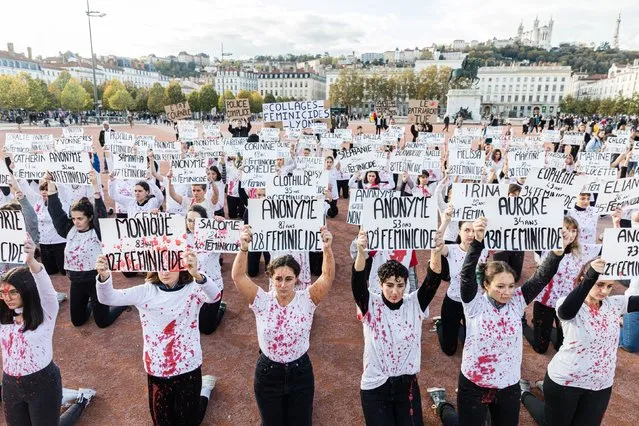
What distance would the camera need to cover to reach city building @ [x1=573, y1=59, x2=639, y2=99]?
108 meters

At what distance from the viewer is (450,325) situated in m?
5.86

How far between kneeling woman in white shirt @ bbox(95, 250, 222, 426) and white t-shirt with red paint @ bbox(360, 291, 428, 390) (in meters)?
1.56

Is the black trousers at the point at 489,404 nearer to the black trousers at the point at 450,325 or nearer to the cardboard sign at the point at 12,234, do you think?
the black trousers at the point at 450,325

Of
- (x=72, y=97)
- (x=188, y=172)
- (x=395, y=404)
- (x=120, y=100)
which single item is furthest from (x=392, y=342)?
(x=120, y=100)

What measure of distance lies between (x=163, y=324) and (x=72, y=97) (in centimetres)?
8162

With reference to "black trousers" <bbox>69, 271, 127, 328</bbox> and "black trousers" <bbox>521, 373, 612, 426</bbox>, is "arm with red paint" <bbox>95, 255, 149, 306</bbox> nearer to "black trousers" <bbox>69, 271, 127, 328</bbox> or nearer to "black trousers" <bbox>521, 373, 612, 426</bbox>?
"black trousers" <bbox>69, 271, 127, 328</bbox>

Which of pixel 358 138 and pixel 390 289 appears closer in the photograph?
pixel 390 289

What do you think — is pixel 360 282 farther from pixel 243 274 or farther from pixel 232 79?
pixel 232 79

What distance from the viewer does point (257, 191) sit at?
369 inches

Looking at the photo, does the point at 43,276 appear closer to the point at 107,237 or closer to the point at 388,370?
the point at 107,237

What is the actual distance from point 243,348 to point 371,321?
3.06 m

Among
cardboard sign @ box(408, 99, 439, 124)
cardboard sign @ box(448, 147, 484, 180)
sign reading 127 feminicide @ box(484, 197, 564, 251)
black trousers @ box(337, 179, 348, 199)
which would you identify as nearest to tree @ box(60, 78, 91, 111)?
cardboard sign @ box(408, 99, 439, 124)

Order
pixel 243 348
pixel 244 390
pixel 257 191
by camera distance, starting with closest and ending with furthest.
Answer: pixel 244 390, pixel 243 348, pixel 257 191

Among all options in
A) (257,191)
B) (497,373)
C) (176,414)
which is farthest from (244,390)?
(257,191)
